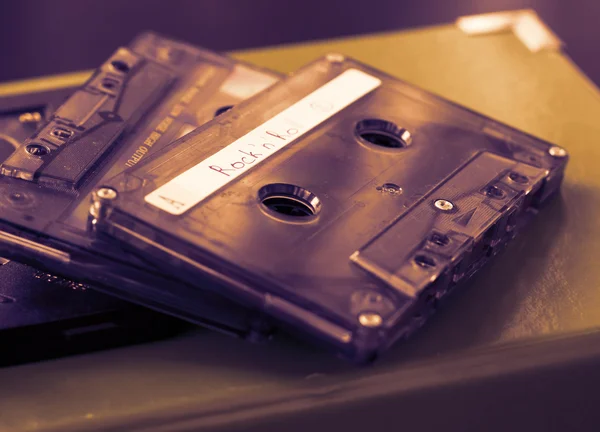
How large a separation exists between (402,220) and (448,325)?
92mm

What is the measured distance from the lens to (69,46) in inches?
78.3

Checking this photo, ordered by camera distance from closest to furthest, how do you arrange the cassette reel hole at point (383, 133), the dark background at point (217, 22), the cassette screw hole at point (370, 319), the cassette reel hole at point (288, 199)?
the cassette screw hole at point (370, 319), the cassette reel hole at point (288, 199), the cassette reel hole at point (383, 133), the dark background at point (217, 22)

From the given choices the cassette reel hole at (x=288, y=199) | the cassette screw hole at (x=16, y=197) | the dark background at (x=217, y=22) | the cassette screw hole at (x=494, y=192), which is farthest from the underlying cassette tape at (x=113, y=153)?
the dark background at (x=217, y=22)

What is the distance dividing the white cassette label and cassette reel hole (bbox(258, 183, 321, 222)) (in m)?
0.03

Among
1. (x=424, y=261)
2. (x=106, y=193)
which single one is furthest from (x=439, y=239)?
(x=106, y=193)

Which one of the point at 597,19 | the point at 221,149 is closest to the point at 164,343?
the point at 221,149

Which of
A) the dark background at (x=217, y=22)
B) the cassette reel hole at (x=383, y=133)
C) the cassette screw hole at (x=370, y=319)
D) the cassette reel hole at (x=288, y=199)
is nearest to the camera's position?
the cassette screw hole at (x=370, y=319)

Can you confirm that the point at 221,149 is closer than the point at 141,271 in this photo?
No

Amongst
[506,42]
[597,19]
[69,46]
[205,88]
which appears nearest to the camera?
[205,88]

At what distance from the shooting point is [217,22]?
2078 mm

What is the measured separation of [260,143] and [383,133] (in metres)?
0.14

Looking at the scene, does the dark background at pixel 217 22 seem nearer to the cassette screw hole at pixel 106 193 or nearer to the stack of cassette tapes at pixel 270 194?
the stack of cassette tapes at pixel 270 194

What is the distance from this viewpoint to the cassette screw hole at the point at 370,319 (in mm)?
697

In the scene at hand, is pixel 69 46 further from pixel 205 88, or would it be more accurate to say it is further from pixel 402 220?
pixel 402 220
